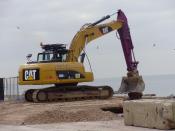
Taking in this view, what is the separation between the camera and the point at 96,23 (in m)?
34.9

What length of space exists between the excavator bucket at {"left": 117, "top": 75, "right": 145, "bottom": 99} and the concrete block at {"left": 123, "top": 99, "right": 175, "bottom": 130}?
35.5 ft

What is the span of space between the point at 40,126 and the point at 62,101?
356 inches

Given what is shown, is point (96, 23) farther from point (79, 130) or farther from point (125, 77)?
point (79, 130)

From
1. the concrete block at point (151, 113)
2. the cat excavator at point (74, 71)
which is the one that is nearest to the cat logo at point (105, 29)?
the cat excavator at point (74, 71)

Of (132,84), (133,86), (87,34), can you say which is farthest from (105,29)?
(133,86)

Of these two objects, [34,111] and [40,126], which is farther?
[34,111]

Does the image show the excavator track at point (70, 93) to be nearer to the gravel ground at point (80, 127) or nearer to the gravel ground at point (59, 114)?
the gravel ground at point (59, 114)

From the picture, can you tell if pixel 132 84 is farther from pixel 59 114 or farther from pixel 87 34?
pixel 59 114

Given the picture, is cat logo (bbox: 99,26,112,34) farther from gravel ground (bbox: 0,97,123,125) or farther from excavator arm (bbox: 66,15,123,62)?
gravel ground (bbox: 0,97,123,125)

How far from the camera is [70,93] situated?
106 feet

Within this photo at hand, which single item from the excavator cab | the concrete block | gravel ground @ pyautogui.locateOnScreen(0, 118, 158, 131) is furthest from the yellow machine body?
the concrete block

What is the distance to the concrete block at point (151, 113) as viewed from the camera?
2022 cm

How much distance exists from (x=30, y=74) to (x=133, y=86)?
5.76 meters

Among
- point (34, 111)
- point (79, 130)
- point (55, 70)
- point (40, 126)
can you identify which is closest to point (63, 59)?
point (55, 70)
